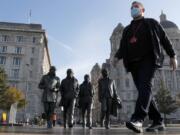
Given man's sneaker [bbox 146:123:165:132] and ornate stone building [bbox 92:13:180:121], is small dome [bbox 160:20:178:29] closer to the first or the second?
ornate stone building [bbox 92:13:180:121]

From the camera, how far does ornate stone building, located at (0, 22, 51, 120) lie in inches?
2613

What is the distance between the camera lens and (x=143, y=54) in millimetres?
5242

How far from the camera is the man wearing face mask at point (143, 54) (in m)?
5.00

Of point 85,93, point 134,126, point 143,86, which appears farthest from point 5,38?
point 134,126

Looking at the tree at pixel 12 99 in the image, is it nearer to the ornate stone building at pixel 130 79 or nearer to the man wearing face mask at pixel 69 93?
the ornate stone building at pixel 130 79

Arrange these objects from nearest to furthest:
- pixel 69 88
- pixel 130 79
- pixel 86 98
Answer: pixel 69 88, pixel 86 98, pixel 130 79

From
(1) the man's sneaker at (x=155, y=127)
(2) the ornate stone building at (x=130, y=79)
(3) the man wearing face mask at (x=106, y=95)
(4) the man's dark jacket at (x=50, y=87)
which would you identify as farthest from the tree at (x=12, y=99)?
(1) the man's sneaker at (x=155, y=127)

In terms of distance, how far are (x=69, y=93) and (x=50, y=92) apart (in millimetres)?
699

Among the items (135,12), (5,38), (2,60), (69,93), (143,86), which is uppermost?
(5,38)

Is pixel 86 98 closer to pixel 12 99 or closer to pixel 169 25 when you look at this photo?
pixel 12 99

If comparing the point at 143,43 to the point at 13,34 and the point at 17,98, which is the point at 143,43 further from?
the point at 13,34

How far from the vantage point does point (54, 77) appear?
1132 cm

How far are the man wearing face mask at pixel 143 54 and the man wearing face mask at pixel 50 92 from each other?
5777mm

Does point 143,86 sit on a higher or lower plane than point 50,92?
lower
